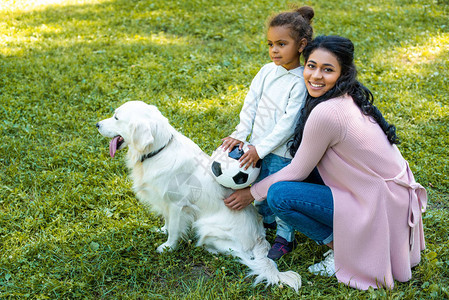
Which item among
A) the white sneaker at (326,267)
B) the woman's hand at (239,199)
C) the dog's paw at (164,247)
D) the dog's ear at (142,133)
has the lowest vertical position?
the dog's paw at (164,247)

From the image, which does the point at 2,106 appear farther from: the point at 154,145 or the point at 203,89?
the point at 154,145

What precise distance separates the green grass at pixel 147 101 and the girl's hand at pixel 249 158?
0.77 m

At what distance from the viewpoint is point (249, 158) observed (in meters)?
2.92

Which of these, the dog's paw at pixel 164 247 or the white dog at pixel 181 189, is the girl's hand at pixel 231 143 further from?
the dog's paw at pixel 164 247

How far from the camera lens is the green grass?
2.88 metres

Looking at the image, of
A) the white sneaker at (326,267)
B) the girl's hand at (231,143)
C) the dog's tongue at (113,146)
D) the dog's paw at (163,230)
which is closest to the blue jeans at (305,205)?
the white sneaker at (326,267)

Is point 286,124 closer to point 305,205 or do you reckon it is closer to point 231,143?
point 231,143

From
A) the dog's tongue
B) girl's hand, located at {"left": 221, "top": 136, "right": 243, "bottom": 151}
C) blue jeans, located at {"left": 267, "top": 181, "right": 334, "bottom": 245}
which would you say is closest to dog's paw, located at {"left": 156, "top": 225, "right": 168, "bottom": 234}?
the dog's tongue

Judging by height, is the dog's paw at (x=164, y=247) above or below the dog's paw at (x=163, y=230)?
above

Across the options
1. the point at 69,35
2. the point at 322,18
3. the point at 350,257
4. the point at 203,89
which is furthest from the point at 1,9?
the point at 350,257

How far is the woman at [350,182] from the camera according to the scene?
251 cm

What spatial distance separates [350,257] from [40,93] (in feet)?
14.7

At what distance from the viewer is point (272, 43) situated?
2.88 m

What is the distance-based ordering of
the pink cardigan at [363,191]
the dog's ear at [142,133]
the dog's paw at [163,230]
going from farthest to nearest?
the dog's paw at [163,230]
the dog's ear at [142,133]
the pink cardigan at [363,191]
